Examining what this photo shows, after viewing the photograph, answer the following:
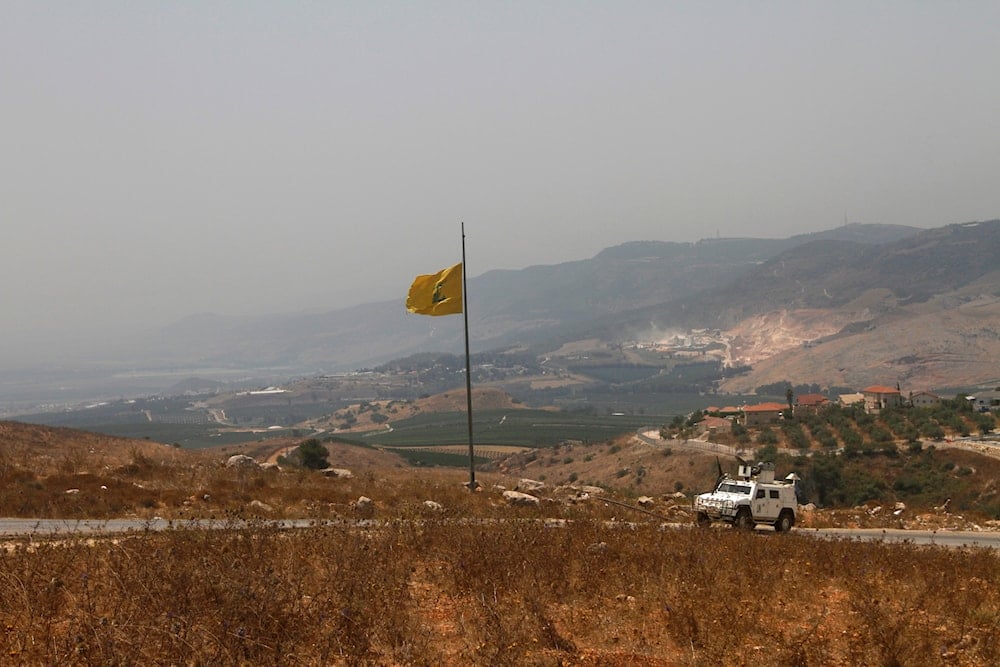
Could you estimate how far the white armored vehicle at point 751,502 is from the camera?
78.3 feet

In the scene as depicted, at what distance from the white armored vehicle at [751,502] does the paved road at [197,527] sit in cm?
153

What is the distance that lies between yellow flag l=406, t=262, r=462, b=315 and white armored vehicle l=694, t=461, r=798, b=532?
11379mm

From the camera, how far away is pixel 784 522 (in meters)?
24.7

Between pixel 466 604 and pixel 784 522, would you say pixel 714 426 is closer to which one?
pixel 784 522

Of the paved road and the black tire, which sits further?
the black tire

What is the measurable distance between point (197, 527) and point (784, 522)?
62.3ft

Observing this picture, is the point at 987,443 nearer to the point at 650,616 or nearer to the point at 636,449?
the point at 636,449

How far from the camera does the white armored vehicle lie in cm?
2388

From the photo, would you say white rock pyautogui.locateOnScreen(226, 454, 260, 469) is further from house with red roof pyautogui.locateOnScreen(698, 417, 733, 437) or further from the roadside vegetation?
house with red roof pyautogui.locateOnScreen(698, 417, 733, 437)

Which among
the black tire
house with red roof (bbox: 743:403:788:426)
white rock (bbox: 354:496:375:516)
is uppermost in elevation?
white rock (bbox: 354:496:375:516)

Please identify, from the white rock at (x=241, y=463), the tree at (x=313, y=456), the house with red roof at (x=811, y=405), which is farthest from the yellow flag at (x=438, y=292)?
the house with red roof at (x=811, y=405)

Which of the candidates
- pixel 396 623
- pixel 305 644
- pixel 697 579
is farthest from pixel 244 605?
pixel 697 579

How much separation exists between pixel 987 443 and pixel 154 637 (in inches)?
3883

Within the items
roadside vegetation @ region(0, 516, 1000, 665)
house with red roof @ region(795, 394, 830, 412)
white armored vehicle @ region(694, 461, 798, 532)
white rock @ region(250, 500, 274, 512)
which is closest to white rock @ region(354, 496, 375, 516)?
white rock @ region(250, 500, 274, 512)
